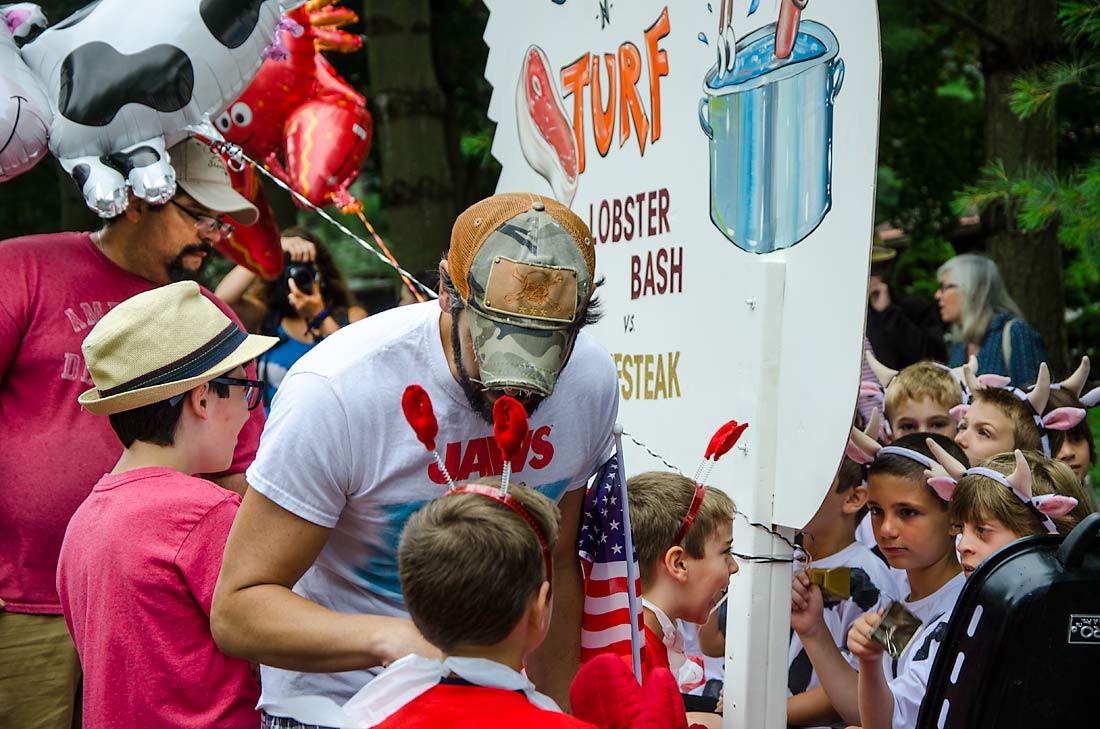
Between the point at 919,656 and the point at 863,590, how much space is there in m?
0.56

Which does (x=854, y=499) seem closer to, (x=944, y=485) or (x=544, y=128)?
(x=944, y=485)

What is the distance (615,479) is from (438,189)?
581 centimetres

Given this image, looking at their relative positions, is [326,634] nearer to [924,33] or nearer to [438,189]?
[438,189]

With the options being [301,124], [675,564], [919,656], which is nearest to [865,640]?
[919,656]

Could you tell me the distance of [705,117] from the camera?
2.91 metres

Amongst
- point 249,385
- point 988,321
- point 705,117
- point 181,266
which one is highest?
point 705,117

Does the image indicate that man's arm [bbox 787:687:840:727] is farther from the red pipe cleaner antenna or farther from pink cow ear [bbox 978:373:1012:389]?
the red pipe cleaner antenna

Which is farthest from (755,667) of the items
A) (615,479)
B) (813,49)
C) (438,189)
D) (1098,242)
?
(438,189)

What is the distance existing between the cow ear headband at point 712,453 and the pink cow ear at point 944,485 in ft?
2.26

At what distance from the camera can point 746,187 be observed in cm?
271

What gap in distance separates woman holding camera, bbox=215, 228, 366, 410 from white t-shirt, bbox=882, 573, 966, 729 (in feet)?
10.5

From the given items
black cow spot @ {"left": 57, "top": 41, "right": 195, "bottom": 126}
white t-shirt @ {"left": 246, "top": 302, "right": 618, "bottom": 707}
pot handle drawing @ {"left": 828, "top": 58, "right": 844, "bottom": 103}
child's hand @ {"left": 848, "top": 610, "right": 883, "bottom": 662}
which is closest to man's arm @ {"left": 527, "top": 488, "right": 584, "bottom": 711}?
white t-shirt @ {"left": 246, "top": 302, "right": 618, "bottom": 707}

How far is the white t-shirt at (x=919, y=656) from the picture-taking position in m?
2.87

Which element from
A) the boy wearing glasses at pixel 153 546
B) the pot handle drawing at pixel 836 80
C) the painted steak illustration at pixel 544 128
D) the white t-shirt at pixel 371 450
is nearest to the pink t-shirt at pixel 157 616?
the boy wearing glasses at pixel 153 546
